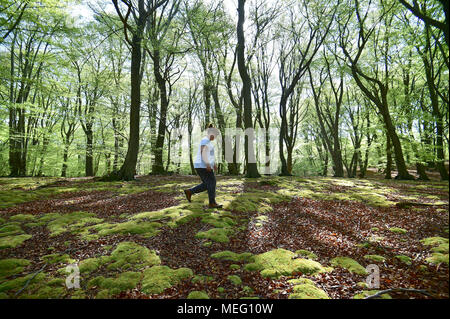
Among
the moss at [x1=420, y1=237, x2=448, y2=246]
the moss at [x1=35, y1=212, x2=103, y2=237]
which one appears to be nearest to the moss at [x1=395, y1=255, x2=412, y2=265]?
the moss at [x1=420, y1=237, x2=448, y2=246]

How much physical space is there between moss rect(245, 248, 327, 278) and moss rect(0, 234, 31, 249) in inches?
180

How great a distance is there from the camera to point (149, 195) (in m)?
8.29

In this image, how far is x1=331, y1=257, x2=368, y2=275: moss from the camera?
3024 millimetres

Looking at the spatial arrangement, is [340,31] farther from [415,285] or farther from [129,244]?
[129,244]

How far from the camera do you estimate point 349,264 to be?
3246 millimetres

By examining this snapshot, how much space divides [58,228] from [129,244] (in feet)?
7.54

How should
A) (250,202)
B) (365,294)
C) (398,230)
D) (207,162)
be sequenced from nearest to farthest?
1. (365,294)
2. (398,230)
3. (207,162)
4. (250,202)

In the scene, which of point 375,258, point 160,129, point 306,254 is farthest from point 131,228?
point 160,129

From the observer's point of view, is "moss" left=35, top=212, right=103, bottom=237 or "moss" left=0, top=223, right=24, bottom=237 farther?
"moss" left=35, top=212, right=103, bottom=237

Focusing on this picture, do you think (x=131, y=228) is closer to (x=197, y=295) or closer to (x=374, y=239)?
(x=197, y=295)

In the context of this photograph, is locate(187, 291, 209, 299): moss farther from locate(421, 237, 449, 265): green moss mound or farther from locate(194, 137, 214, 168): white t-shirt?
locate(194, 137, 214, 168): white t-shirt

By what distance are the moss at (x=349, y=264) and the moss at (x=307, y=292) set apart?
32.9 inches

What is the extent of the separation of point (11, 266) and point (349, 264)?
5.42 metres
